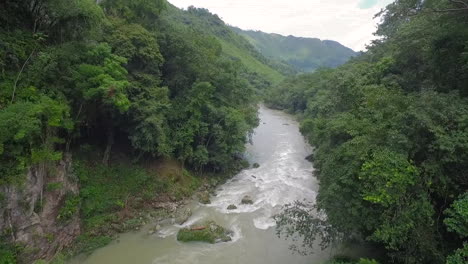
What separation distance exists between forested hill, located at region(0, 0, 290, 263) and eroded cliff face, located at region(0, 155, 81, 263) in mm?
49

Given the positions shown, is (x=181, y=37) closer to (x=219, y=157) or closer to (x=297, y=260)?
(x=219, y=157)

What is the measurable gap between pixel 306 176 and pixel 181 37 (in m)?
16.4

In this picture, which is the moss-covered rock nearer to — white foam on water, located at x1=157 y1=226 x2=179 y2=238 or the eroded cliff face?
white foam on water, located at x1=157 y1=226 x2=179 y2=238

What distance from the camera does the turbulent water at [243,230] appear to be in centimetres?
1634

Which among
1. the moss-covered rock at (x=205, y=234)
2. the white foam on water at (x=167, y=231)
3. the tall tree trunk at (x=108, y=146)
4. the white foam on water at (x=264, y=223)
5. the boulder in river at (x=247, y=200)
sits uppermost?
the tall tree trunk at (x=108, y=146)

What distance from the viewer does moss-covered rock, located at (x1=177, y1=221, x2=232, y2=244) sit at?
17.9 meters

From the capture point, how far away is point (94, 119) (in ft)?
69.3

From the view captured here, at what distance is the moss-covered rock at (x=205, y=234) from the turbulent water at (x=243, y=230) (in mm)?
340

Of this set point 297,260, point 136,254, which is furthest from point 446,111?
point 136,254

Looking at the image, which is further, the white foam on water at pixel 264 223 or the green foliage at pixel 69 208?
the white foam on water at pixel 264 223

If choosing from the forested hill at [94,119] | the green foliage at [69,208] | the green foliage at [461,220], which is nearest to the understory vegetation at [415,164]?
the green foliage at [461,220]

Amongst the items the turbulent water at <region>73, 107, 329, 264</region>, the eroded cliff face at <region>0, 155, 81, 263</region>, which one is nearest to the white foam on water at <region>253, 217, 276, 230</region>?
the turbulent water at <region>73, 107, 329, 264</region>

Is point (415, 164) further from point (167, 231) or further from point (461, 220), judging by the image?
point (167, 231)

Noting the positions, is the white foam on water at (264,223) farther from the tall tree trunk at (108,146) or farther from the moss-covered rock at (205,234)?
the tall tree trunk at (108,146)
